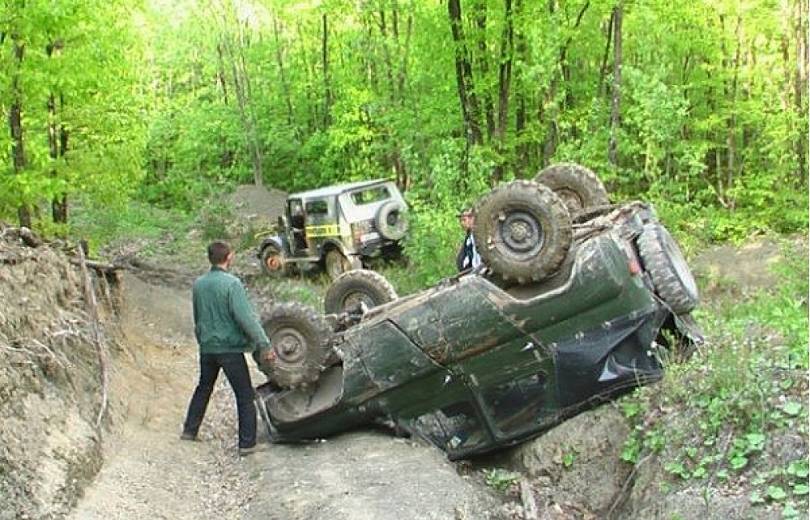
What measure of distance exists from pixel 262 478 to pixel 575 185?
394 cm

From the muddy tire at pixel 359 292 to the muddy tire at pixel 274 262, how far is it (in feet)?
31.1

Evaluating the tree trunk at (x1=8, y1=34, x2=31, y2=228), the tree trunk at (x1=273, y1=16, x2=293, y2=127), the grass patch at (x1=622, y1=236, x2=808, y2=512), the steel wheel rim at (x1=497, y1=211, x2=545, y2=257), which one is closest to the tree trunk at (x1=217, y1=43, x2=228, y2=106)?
the tree trunk at (x1=273, y1=16, x2=293, y2=127)

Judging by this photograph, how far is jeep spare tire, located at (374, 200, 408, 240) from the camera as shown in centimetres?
1673

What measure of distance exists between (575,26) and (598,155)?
12.5ft

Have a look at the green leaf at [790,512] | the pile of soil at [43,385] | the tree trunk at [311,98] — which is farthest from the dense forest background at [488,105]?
the green leaf at [790,512]

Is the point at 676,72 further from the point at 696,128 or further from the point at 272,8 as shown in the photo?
the point at 272,8

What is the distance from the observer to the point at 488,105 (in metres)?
18.8

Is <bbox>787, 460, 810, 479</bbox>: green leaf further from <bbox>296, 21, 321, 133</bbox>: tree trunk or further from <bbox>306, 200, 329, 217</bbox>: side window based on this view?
<bbox>296, 21, 321, 133</bbox>: tree trunk

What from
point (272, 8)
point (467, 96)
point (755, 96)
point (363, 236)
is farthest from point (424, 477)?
point (272, 8)

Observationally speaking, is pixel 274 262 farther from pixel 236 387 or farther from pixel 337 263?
pixel 236 387

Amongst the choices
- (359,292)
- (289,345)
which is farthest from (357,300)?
(289,345)

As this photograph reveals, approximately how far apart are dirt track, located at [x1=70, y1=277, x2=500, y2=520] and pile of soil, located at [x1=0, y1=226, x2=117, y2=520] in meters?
0.27

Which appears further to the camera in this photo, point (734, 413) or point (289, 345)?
Result: point (289, 345)

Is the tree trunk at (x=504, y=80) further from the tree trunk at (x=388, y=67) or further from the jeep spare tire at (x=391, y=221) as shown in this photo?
the tree trunk at (x=388, y=67)
